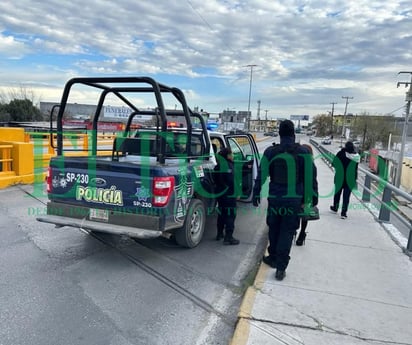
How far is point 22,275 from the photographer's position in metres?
4.26

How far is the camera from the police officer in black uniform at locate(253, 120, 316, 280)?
13.8ft

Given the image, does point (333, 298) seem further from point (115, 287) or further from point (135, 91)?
point (135, 91)

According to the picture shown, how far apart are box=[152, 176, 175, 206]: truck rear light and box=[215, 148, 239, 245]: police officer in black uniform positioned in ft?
4.41

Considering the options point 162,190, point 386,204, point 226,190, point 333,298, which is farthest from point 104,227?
point 386,204

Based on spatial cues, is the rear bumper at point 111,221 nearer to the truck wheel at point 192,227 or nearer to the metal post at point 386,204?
the truck wheel at point 192,227

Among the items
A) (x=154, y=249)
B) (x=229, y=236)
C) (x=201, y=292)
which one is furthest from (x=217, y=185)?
(x=201, y=292)

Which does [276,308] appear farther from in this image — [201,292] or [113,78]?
[113,78]

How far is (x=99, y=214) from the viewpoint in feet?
15.3

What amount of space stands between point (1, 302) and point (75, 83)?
10.5 feet

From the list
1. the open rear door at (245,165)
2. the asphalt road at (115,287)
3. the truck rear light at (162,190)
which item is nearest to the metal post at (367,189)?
the open rear door at (245,165)

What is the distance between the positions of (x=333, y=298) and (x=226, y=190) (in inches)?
90.9

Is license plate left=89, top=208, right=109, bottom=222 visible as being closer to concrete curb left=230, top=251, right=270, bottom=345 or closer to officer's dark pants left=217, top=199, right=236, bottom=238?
officer's dark pants left=217, top=199, right=236, bottom=238

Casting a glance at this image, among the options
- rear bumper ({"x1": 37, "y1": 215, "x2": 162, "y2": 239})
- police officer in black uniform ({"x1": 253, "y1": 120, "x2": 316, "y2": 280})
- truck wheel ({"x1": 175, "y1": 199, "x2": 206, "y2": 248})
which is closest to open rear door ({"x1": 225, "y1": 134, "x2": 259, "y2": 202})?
truck wheel ({"x1": 175, "y1": 199, "x2": 206, "y2": 248})

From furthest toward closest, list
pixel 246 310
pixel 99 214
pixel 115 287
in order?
pixel 99 214 < pixel 115 287 < pixel 246 310
